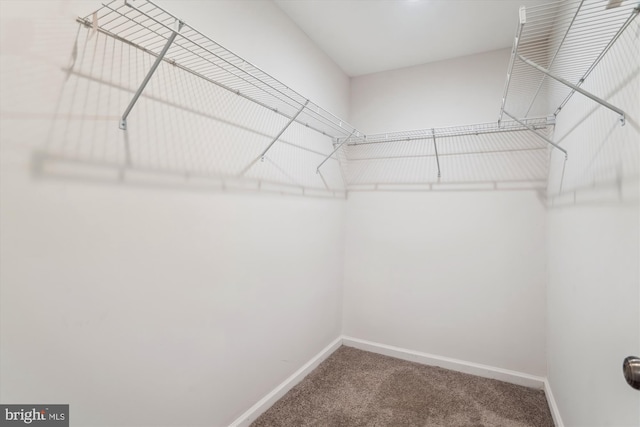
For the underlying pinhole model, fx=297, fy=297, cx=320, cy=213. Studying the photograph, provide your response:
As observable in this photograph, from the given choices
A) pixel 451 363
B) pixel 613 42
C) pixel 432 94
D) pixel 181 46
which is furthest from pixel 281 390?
pixel 432 94

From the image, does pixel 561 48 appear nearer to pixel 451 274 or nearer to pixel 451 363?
pixel 451 274

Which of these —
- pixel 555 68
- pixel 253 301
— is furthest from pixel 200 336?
pixel 555 68

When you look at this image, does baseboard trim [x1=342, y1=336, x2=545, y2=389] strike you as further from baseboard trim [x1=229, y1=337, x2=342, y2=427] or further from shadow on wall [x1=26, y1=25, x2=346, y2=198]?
shadow on wall [x1=26, y1=25, x2=346, y2=198]

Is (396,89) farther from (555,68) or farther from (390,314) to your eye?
(390,314)

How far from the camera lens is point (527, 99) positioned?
228cm

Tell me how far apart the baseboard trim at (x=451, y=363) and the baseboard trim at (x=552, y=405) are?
0.07 metres

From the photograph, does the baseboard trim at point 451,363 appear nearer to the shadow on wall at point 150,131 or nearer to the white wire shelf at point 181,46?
the shadow on wall at point 150,131

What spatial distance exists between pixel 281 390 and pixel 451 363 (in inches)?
54.9

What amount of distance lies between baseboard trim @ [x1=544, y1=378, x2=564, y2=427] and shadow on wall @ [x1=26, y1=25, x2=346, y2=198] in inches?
85.0

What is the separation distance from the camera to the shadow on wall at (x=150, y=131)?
99cm

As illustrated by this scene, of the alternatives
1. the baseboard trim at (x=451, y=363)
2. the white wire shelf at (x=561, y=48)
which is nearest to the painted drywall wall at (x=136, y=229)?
the baseboard trim at (x=451, y=363)

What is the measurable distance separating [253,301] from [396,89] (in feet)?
7.23

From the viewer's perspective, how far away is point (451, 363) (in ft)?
7.93

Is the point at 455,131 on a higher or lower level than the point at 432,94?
lower
